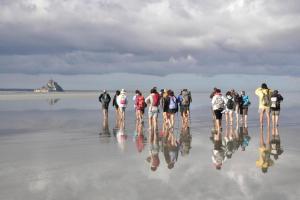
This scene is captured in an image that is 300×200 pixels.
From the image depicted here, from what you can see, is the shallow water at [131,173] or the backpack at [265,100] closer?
the shallow water at [131,173]

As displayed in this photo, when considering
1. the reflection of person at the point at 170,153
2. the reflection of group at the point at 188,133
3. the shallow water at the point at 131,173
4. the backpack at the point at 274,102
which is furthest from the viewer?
the backpack at the point at 274,102

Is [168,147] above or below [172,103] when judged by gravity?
below

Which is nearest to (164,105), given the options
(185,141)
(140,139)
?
(140,139)

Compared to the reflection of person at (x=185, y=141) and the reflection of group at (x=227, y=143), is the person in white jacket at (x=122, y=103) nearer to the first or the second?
the reflection of person at (x=185, y=141)

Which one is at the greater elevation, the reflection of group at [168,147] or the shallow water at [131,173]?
the shallow water at [131,173]

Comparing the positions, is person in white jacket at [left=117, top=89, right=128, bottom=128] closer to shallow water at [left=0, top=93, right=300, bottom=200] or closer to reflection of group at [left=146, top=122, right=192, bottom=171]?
reflection of group at [left=146, top=122, right=192, bottom=171]

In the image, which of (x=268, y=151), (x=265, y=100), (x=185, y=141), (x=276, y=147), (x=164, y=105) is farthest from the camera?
(x=164, y=105)

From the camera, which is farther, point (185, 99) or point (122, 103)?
point (122, 103)

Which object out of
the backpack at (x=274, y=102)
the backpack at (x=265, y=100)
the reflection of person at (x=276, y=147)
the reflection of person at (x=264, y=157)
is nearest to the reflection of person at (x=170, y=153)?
the reflection of person at (x=264, y=157)

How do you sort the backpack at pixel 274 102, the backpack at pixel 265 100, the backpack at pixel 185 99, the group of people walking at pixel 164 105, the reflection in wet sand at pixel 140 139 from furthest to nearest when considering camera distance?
the backpack at pixel 185 99 → the backpack at pixel 274 102 → the group of people walking at pixel 164 105 → the backpack at pixel 265 100 → the reflection in wet sand at pixel 140 139

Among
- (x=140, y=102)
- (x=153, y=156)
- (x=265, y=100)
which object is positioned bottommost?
(x=153, y=156)

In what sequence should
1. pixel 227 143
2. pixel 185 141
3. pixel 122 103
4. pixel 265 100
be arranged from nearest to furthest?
pixel 227 143
pixel 185 141
pixel 265 100
pixel 122 103

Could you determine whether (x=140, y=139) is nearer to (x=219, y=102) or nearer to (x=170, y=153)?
(x=170, y=153)

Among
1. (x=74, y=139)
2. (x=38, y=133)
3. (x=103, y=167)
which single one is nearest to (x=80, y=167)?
(x=103, y=167)
